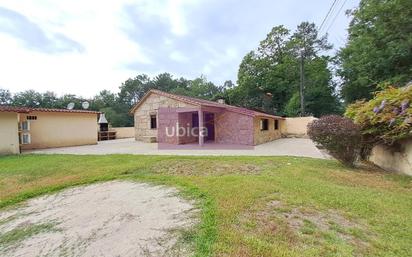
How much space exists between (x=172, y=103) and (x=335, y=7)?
10.3m

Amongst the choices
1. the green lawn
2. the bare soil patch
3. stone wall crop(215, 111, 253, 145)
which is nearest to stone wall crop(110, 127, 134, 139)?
stone wall crop(215, 111, 253, 145)

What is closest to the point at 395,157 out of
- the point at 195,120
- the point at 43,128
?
the point at 195,120

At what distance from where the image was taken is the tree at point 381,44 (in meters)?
13.6

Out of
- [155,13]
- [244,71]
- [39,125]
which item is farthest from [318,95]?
[39,125]

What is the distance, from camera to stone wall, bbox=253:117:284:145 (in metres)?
15.2

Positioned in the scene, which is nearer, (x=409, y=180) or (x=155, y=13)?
(x=409, y=180)

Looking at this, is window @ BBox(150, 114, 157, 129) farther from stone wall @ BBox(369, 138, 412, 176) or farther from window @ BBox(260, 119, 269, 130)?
stone wall @ BBox(369, 138, 412, 176)

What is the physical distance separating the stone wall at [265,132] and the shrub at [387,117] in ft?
24.1

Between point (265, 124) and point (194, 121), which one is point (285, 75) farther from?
point (194, 121)

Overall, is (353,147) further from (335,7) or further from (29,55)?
(29,55)

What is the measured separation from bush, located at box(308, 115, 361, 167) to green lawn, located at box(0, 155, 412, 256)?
594mm

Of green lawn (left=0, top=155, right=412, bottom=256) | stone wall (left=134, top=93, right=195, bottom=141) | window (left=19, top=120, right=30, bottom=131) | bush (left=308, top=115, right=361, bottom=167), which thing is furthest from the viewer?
stone wall (left=134, top=93, right=195, bottom=141)

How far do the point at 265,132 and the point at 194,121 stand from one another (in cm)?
512

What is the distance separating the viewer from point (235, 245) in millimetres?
2531
